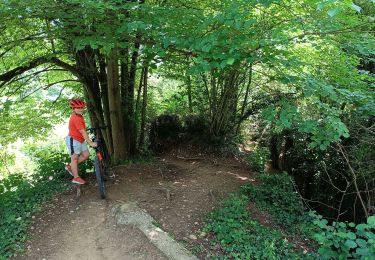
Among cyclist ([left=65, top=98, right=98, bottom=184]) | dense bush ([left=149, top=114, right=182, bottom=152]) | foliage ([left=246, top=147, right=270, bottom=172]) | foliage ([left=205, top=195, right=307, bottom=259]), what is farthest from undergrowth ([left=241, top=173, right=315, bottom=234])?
dense bush ([left=149, top=114, right=182, bottom=152])

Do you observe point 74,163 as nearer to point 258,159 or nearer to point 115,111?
point 115,111

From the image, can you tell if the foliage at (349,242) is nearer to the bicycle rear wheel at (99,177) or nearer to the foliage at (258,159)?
the bicycle rear wheel at (99,177)

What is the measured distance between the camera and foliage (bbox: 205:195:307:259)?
483 centimetres

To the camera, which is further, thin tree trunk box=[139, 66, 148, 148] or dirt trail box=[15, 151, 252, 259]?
thin tree trunk box=[139, 66, 148, 148]

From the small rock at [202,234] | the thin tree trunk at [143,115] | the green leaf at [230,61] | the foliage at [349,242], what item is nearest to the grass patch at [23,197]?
the small rock at [202,234]

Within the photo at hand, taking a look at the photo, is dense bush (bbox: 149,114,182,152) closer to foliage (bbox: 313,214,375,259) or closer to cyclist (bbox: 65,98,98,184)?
cyclist (bbox: 65,98,98,184)

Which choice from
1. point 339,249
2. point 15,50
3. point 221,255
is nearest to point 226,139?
point 221,255

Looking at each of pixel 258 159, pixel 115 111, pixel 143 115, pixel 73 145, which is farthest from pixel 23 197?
pixel 258 159

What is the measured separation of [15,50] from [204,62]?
541 centimetres

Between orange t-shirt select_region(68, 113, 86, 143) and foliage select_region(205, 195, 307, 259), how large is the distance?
269 cm

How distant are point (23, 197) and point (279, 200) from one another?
4.97 metres

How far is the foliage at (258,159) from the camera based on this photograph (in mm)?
8969

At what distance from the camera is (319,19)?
532cm

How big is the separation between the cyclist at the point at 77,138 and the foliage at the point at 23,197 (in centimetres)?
56
